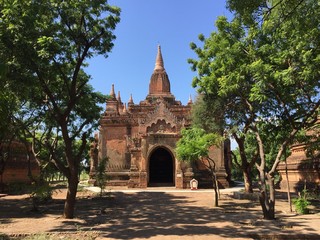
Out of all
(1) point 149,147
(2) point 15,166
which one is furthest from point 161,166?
(2) point 15,166

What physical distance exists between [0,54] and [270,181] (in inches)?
450

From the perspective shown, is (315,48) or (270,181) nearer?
(315,48)

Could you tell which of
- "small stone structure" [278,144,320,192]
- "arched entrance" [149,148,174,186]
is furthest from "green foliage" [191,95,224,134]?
"arched entrance" [149,148,174,186]

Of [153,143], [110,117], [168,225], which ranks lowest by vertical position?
[168,225]

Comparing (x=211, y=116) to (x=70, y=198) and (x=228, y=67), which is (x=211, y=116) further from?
(x=70, y=198)

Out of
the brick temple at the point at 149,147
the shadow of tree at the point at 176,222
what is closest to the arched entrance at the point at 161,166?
the brick temple at the point at 149,147

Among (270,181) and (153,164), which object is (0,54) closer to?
(270,181)

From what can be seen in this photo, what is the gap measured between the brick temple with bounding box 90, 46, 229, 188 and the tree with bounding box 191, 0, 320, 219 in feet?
43.1

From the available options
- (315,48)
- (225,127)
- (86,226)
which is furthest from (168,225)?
(225,127)

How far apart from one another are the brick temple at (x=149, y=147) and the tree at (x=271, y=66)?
1314 cm

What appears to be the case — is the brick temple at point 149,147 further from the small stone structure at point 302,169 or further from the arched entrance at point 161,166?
the small stone structure at point 302,169

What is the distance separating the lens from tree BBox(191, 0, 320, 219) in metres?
8.89

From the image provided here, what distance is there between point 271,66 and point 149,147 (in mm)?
18751

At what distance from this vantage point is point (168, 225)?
11305mm
